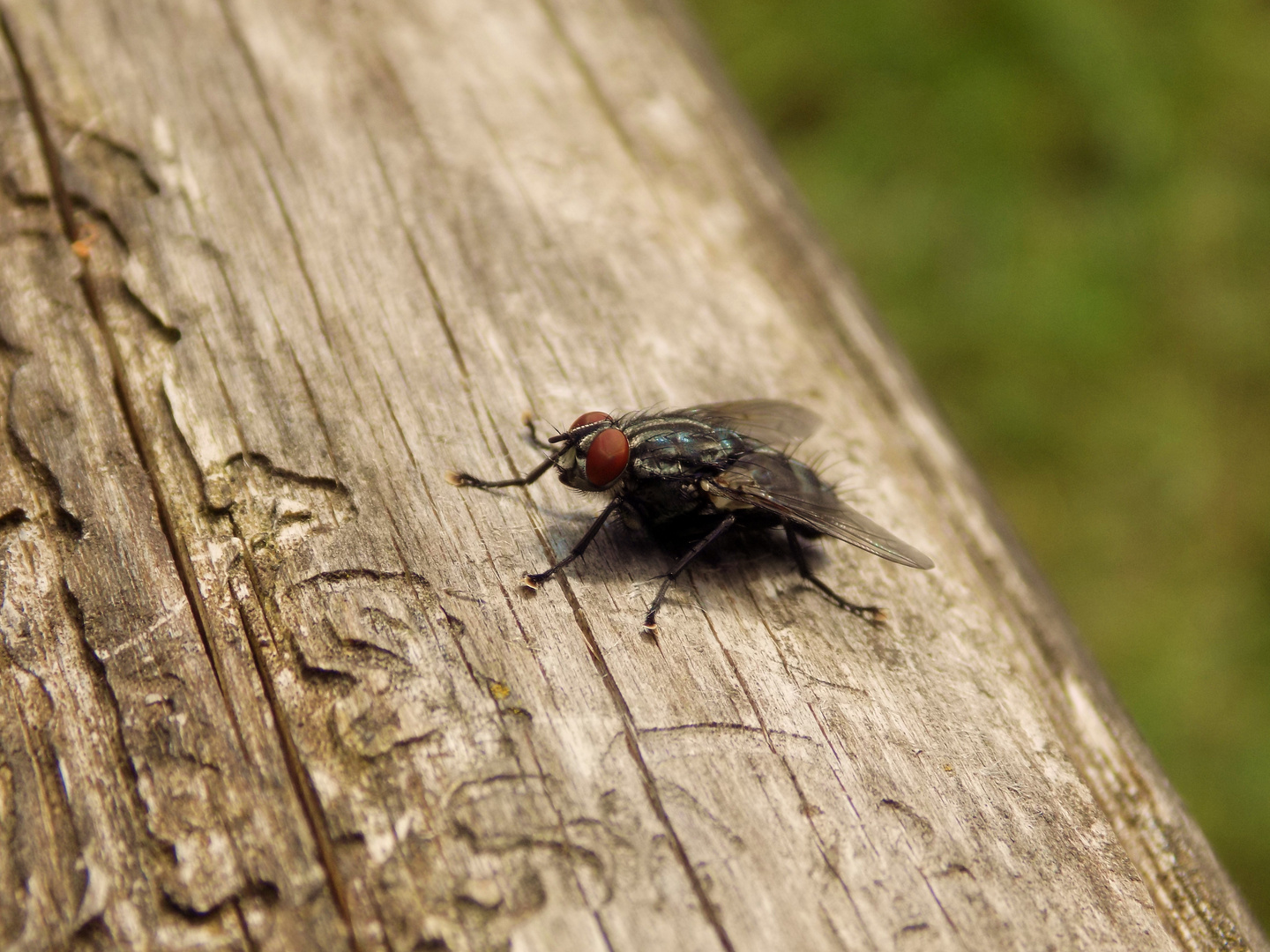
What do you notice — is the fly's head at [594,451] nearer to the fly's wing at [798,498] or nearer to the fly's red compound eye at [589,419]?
the fly's red compound eye at [589,419]

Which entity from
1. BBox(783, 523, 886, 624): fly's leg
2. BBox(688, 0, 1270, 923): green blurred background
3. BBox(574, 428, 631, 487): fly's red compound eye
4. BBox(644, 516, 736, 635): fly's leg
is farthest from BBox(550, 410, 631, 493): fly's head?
BBox(688, 0, 1270, 923): green blurred background

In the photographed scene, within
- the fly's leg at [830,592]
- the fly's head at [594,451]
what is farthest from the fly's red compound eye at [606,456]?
the fly's leg at [830,592]

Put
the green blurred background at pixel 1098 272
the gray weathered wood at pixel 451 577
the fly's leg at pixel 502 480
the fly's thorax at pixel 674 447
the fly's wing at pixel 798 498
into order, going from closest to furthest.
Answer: the gray weathered wood at pixel 451 577, the fly's leg at pixel 502 480, the fly's wing at pixel 798 498, the fly's thorax at pixel 674 447, the green blurred background at pixel 1098 272

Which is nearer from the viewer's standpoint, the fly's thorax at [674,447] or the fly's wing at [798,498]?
the fly's wing at [798,498]

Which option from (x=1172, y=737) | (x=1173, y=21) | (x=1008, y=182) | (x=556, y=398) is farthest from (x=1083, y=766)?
(x=1173, y=21)

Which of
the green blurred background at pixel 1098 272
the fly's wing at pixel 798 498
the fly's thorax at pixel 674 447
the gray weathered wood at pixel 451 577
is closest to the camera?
the gray weathered wood at pixel 451 577

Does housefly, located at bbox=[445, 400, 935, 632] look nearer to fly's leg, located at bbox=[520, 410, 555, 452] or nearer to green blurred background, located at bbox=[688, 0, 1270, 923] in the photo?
fly's leg, located at bbox=[520, 410, 555, 452]
